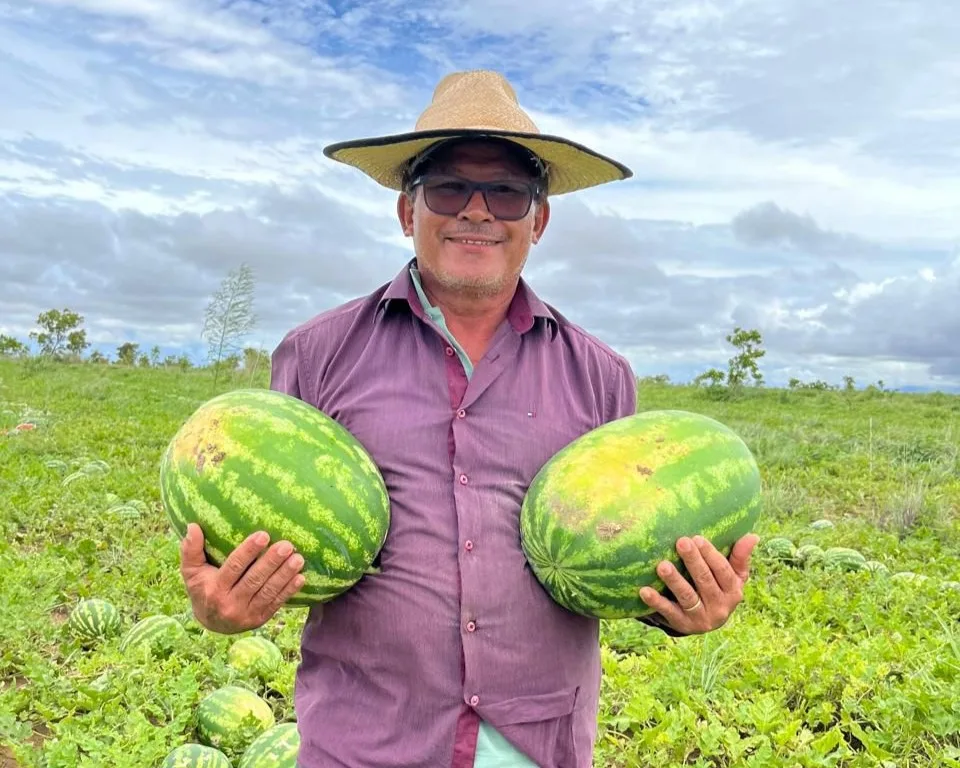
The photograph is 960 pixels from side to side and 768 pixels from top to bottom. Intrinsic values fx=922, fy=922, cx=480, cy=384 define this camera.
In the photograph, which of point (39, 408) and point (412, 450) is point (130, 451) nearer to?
point (39, 408)

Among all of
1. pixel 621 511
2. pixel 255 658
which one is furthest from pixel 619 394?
pixel 255 658

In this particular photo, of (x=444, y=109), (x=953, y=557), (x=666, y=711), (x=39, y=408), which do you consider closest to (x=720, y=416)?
(x=953, y=557)

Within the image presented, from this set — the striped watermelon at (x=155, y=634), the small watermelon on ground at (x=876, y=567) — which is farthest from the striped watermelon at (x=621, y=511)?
the small watermelon on ground at (x=876, y=567)

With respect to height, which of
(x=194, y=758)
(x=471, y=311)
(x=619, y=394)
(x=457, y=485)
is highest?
(x=471, y=311)

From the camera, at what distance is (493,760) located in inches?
88.0

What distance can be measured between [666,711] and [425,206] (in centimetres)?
248

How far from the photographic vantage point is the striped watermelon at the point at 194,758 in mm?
3373

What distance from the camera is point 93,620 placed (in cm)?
467

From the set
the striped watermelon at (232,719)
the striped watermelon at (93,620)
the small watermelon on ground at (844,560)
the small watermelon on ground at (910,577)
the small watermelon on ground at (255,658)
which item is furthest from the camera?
the small watermelon on ground at (844,560)

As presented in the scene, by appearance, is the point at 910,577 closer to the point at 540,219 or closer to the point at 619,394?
the point at 619,394

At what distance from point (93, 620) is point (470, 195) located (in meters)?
3.32

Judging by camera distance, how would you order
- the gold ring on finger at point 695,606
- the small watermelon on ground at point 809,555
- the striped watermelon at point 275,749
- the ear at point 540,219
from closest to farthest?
the gold ring on finger at point 695,606, the ear at point 540,219, the striped watermelon at point 275,749, the small watermelon on ground at point 809,555

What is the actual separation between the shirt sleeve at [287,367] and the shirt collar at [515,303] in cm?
28

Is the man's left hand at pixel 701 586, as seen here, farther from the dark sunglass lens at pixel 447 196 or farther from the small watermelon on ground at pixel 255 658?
the small watermelon on ground at pixel 255 658
